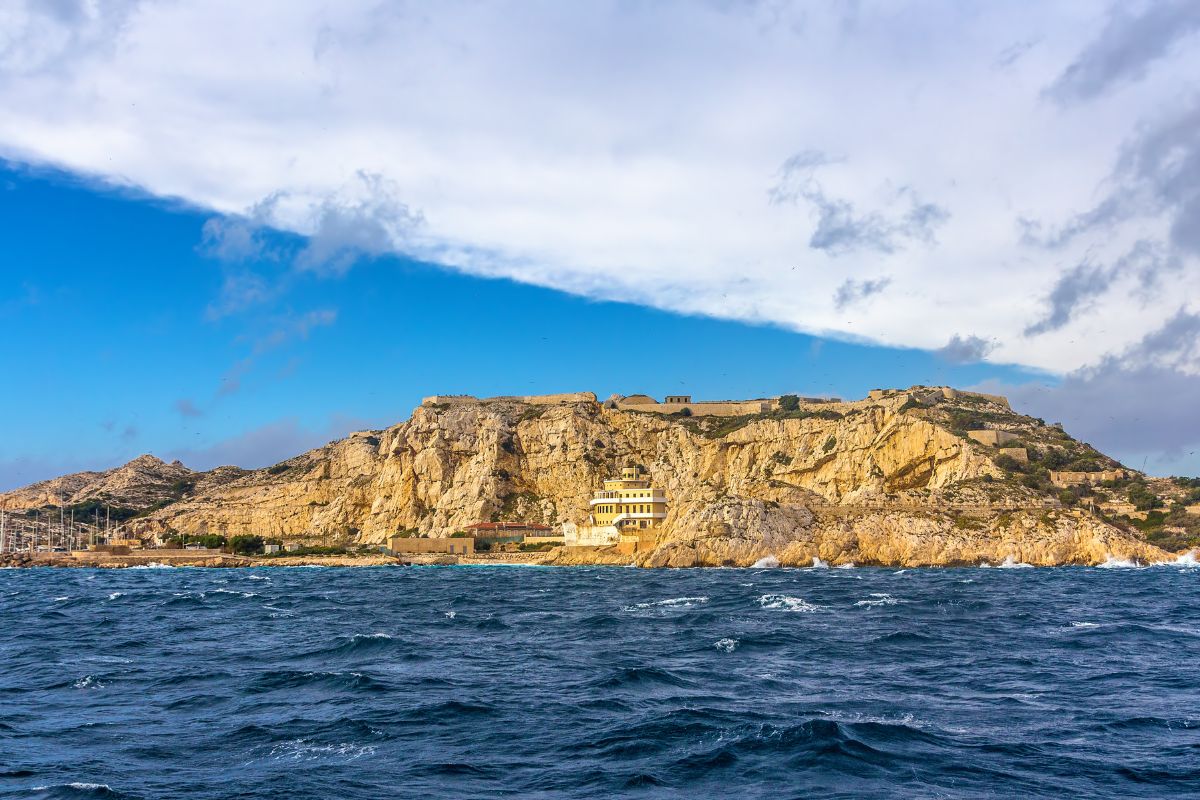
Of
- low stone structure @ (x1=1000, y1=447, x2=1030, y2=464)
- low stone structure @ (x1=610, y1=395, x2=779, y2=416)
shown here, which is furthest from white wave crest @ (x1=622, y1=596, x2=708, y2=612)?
low stone structure @ (x1=610, y1=395, x2=779, y2=416)

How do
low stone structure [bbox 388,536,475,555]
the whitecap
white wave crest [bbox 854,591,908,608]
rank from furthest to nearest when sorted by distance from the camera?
low stone structure [bbox 388,536,475,555] < the whitecap < white wave crest [bbox 854,591,908,608]

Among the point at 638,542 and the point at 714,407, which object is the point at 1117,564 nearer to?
the point at 638,542

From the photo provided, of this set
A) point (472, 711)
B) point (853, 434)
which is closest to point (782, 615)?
point (472, 711)

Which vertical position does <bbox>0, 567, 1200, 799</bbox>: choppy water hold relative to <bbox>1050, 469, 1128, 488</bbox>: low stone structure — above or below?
below

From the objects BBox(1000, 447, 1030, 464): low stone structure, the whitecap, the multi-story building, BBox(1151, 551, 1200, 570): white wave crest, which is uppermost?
BBox(1000, 447, 1030, 464): low stone structure

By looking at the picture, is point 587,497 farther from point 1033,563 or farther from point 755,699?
point 755,699

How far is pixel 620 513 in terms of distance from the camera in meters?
127

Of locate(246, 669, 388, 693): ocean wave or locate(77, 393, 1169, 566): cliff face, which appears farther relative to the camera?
locate(77, 393, 1169, 566): cliff face

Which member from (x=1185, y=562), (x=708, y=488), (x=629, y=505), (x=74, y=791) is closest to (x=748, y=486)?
(x=629, y=505)

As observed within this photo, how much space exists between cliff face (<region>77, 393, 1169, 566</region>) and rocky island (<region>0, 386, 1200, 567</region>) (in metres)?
0.22

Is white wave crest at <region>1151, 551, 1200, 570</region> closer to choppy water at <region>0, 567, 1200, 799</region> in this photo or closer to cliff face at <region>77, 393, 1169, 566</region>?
cliff face at <region>77, 393, 1169, 566</region>

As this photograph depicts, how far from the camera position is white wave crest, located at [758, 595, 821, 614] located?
1907 inches

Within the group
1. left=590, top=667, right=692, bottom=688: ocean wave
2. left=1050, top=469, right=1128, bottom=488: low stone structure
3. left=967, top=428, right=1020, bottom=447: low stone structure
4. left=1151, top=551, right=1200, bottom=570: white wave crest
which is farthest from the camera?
left=967, top=428, right=1020, bottom=447: low stone structure

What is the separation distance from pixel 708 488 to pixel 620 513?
13.8 m
